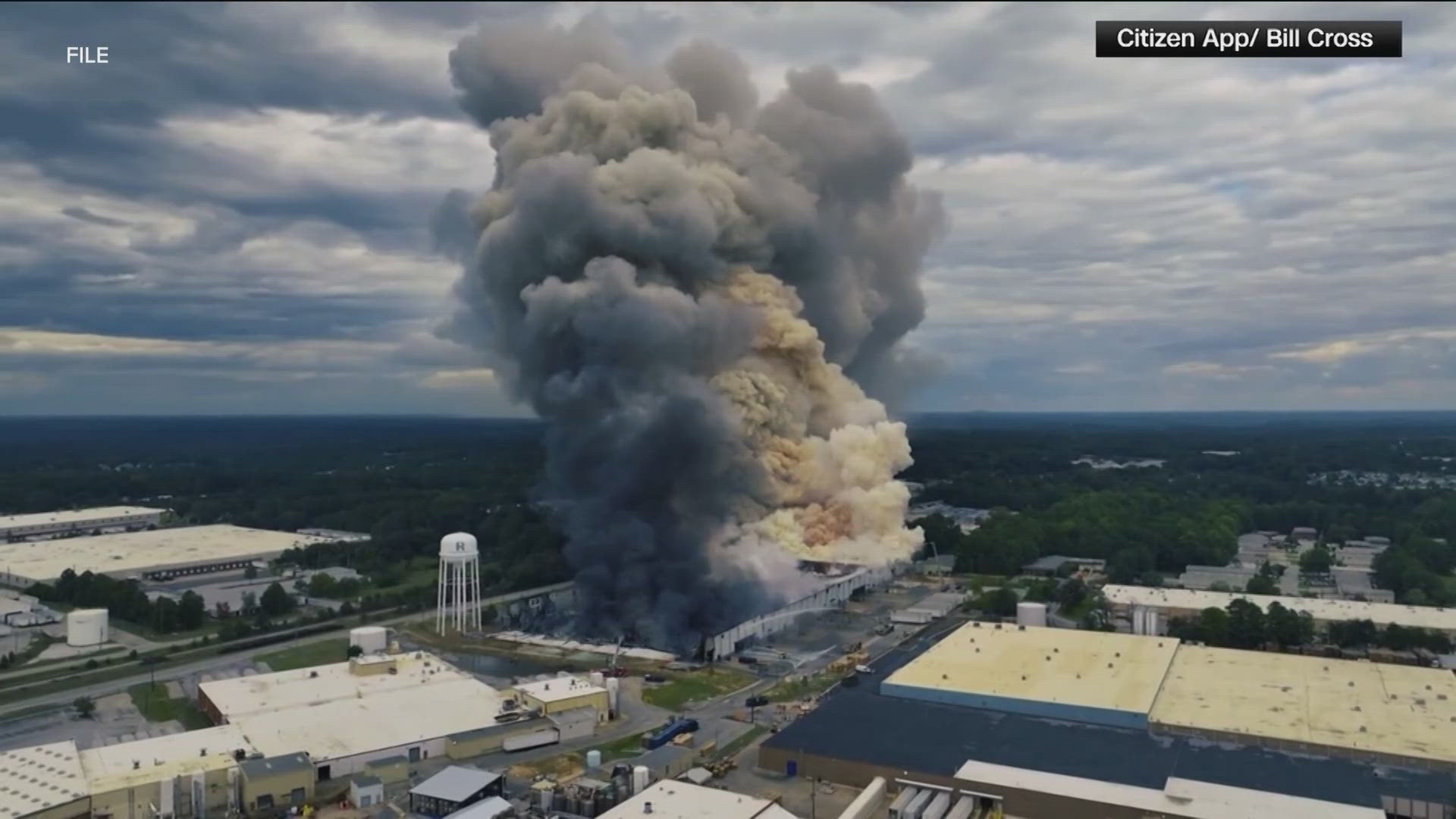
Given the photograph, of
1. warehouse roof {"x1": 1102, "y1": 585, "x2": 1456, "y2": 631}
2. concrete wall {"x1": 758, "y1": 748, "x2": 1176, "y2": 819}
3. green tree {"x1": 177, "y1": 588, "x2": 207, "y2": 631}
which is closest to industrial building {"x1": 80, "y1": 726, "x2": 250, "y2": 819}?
concrete wall {"x1": 758, "y1": 748, "x2": 1176, "y2": 819}

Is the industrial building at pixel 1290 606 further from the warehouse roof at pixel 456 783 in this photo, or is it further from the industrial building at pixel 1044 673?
the warehouse roof at pixel 456 783

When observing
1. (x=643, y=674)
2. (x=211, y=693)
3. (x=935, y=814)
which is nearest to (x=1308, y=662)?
(x=935, y=814)

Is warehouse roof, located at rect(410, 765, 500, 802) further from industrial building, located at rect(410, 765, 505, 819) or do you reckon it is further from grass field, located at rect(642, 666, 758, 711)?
grass field, located at rect(642, 666, 758, 711)

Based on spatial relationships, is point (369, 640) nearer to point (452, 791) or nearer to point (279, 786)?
point (279, 786)

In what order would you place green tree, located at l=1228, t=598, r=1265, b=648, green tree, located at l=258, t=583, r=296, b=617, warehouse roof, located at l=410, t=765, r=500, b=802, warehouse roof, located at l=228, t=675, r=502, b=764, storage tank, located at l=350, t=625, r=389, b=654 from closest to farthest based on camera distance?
warehouse roof, located at l=410, t=765, r=500, b=802 < warehouse roof, located at l=228, t=675, r=502, b=764 < green tree, located at l=1228, t=598, r=1265, b=648 < storage tank, located at l=350, t=625, r=389, b=654 < green tree, located at l=258, t=583, r=296, b=617

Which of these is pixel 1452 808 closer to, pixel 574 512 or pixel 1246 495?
pixel 574 512

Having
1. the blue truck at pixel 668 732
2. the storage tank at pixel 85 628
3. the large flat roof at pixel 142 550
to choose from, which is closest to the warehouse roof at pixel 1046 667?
the blue truck at pixel 668 732

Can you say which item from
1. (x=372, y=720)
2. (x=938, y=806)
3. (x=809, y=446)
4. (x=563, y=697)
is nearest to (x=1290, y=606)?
(x=809, y=446)
